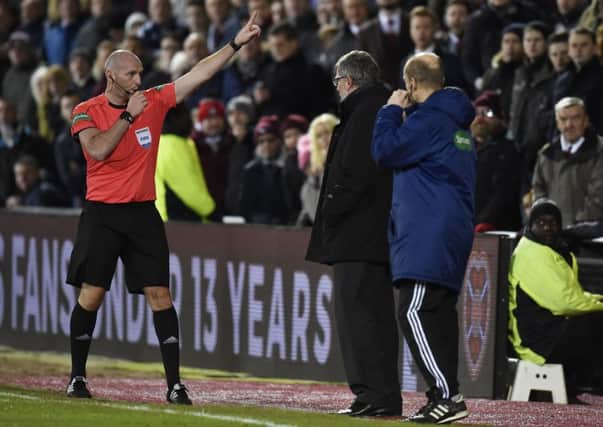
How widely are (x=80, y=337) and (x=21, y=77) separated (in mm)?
10514

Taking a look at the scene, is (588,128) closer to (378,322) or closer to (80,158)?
(378,322)

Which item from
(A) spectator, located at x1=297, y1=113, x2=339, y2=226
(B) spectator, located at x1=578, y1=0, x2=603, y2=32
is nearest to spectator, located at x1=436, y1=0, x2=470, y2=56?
(B) spectator, located at x1=578, y1=0, x2=603, y2=32

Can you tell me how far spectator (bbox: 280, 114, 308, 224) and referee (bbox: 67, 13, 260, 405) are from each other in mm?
5237

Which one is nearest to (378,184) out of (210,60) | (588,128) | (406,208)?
(406,208)

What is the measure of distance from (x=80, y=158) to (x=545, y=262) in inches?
308

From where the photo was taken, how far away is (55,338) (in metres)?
16.3

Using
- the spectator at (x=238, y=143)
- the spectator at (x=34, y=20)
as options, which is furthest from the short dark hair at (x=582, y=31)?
the spectator at (x=34, y=20)

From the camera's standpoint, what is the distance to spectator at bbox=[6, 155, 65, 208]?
59.7 ft

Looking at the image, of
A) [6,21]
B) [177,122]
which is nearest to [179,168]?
[177,122]

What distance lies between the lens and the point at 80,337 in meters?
10.5

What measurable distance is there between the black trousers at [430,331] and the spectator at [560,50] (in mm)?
5600

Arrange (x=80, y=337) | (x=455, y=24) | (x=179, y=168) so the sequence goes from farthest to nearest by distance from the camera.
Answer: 1. (x=455, y=24)
2. (x=179, y=168)
3. (x=80, y=337)

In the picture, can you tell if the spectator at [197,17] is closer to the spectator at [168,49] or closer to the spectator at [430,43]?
the spectator at [168,49]

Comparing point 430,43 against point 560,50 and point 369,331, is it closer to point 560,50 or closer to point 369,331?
point 560,50
